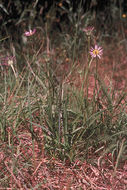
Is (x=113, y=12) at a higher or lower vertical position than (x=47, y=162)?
higher

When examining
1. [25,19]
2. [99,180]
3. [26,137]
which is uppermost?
[25,19]

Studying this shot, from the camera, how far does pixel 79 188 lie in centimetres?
125

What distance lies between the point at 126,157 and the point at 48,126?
1.31ft

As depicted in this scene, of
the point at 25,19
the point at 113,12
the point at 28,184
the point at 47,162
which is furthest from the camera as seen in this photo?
the point at 113,12

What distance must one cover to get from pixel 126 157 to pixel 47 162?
37 centimetres

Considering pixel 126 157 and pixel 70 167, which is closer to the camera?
pixel 126 157

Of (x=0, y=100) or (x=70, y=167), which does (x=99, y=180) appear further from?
(x=0, y=100)

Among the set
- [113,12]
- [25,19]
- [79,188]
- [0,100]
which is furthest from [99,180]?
[113,12]

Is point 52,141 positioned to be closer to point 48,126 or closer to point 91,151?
point 48,126

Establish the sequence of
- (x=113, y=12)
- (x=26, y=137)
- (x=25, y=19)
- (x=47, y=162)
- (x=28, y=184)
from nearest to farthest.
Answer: (x=28, y=184), (x=47, y=162), (x=26, y=137), (x=25, y=19), (x=113, y=12)

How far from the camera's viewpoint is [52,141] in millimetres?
1375

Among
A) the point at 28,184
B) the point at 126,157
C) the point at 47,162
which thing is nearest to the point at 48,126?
the point at 47,162

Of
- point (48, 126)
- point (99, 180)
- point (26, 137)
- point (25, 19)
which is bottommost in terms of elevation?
point (99, 180)

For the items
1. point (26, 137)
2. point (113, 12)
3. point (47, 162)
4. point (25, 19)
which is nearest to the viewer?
point (47, 162)
